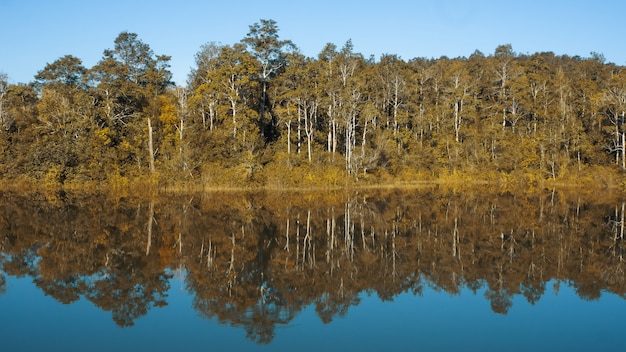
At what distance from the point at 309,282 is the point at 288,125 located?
100 ft

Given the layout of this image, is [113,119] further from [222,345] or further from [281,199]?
[222,345]

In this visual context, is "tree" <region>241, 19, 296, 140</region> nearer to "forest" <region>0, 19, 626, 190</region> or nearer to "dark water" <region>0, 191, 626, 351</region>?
"forest" <region>0, 19, 626, 190</region>

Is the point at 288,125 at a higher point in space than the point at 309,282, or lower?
Result: higher

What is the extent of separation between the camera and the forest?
133ft

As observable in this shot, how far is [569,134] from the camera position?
48719 millimetres

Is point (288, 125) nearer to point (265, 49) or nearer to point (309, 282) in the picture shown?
point (265, 49)

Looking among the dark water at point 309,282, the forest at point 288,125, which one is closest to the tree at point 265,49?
the forest at point 288,125

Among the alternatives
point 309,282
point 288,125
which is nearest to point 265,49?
point 288,125

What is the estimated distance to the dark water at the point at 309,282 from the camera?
9.34 m

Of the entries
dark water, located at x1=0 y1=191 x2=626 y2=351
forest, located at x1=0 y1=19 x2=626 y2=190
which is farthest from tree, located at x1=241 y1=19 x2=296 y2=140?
dark water, located at x1=0 y1=191 x2=626 y2=351

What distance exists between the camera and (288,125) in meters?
42.4

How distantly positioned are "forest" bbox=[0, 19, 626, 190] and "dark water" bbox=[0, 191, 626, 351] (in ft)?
56.4

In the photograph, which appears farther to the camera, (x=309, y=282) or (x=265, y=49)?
(x=265, y=49)

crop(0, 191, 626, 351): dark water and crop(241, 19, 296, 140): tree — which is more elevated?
crop(241, 19, 296, 140): tree
